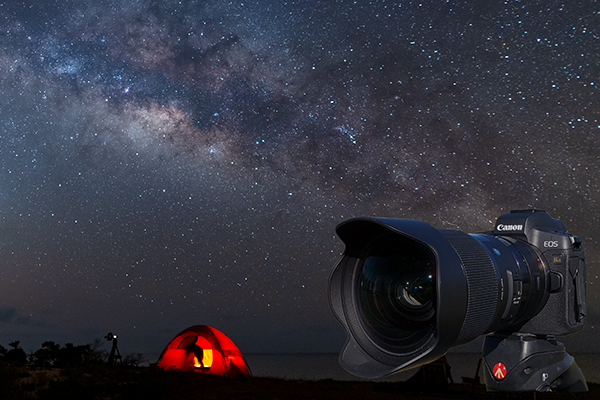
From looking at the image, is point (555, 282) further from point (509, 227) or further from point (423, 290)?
point (423, 290)

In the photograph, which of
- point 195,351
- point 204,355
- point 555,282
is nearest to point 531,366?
point 555,282

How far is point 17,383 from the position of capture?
23.3ft

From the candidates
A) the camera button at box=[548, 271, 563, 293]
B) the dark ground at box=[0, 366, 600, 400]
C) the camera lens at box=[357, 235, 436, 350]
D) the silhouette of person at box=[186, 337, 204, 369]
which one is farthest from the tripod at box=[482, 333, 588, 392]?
the silhouette of person at box=[186, 337, 204, 369]

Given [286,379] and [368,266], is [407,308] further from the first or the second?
[286,379]

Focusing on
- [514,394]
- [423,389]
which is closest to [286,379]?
[423,389]

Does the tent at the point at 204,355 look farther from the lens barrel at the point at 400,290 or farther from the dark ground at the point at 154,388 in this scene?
the lens barrel at the point at 400,290

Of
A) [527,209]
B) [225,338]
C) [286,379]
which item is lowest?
[286,379]

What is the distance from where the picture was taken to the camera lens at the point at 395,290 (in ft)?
9.48

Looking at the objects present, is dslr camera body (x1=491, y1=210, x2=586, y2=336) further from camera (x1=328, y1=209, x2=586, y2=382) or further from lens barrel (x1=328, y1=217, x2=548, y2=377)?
lens barrel (x1=328, y1=217, x2=548, y2=377)

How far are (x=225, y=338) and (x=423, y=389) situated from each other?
5.03 metres

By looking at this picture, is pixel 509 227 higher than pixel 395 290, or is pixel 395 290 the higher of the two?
pixel 509 227

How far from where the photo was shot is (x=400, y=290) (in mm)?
2988

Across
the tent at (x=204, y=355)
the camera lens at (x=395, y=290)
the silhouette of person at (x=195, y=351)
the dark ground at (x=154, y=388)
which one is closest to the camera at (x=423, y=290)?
the camera lens at (x=395, y=290)

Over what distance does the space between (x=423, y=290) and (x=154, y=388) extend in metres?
5.89
